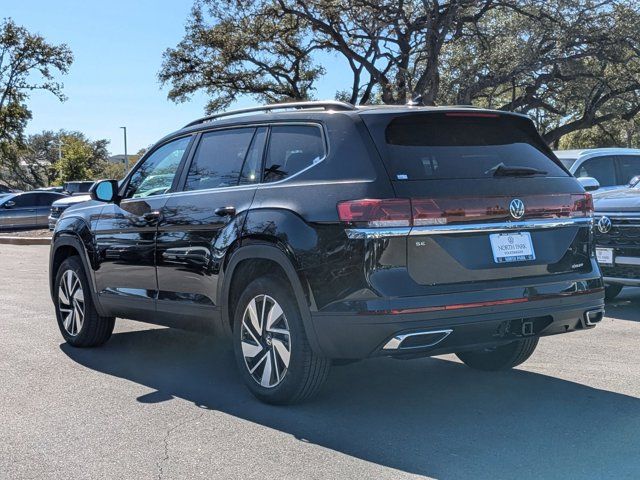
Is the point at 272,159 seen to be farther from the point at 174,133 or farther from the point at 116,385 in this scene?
the point at 116,385

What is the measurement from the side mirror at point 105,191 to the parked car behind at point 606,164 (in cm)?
649

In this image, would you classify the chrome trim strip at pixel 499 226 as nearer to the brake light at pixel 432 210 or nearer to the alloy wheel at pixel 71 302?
the brake light at pixel 432 210

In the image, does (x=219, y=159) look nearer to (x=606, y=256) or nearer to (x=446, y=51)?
(x=606, y=256)

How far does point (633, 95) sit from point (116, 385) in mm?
28590

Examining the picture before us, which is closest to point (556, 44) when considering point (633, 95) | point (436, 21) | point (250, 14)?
point (436, 21)

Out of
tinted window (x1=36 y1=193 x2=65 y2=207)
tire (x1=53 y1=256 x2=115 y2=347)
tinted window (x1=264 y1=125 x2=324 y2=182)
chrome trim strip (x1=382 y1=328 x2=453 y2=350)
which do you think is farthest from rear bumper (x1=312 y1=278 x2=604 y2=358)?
tinted window (x1=36 y1=193 x2=65 y2=207)

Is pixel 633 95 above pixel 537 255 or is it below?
above

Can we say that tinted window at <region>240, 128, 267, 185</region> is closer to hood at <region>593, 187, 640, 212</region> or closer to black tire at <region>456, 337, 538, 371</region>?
black tire at <region>456, 337, 538, 371</region>

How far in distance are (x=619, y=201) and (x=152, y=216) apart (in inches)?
208

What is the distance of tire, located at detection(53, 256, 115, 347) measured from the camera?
7031 millimetres

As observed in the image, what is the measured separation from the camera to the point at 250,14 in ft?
93.6

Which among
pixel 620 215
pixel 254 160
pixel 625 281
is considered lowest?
pixel 625 281

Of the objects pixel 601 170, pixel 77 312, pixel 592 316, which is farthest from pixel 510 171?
pixel 601 170

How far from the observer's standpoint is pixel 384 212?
14.5 ft
